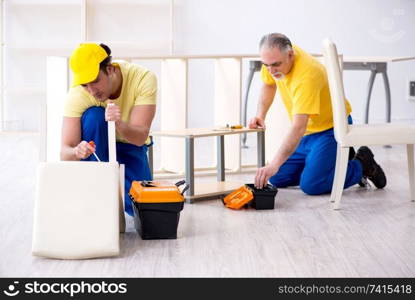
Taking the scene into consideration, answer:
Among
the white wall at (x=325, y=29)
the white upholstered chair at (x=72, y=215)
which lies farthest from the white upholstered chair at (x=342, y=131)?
the white wall at (x=325, y=29)

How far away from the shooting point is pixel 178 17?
7.73 metres

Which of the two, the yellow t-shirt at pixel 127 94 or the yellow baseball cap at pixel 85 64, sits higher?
the yellow baseball cap at pixel 85 64

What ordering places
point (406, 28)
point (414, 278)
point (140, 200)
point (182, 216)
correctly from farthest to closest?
1. point (406, 28)
2. point (182, 216)
3. point (140, 200)
4. point (414, 278)

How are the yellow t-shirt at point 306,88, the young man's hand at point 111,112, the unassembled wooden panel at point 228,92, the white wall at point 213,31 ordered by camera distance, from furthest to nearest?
the white wall at point 213,31
the unassembled wooden panel at point 228,92
the yellow t-shirt at point 306,88
the young man's hand at point 111,112

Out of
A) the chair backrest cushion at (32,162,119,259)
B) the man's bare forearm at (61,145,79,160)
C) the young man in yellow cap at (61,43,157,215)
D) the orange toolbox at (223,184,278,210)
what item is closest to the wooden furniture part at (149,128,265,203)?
the orange toolbox at (223,184,278,210)

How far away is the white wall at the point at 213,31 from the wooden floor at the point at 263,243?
3589mm

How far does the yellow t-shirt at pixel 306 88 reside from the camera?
3.79 metres

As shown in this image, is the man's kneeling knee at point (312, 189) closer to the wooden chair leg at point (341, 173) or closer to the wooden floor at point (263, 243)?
the wooden floor at point (263, 243)

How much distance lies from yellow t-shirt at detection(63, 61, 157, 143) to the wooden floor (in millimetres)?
553

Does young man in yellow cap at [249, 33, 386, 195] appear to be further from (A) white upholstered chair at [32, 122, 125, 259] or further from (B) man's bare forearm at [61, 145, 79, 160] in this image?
(A) white upholstered chair at [32, 122, 125, 259]

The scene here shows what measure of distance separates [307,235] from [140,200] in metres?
0.74

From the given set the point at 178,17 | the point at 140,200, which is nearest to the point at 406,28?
the point at 178,17

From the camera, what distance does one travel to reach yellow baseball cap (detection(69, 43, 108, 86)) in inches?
115

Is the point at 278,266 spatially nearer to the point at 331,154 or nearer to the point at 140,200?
the point at 140,200
